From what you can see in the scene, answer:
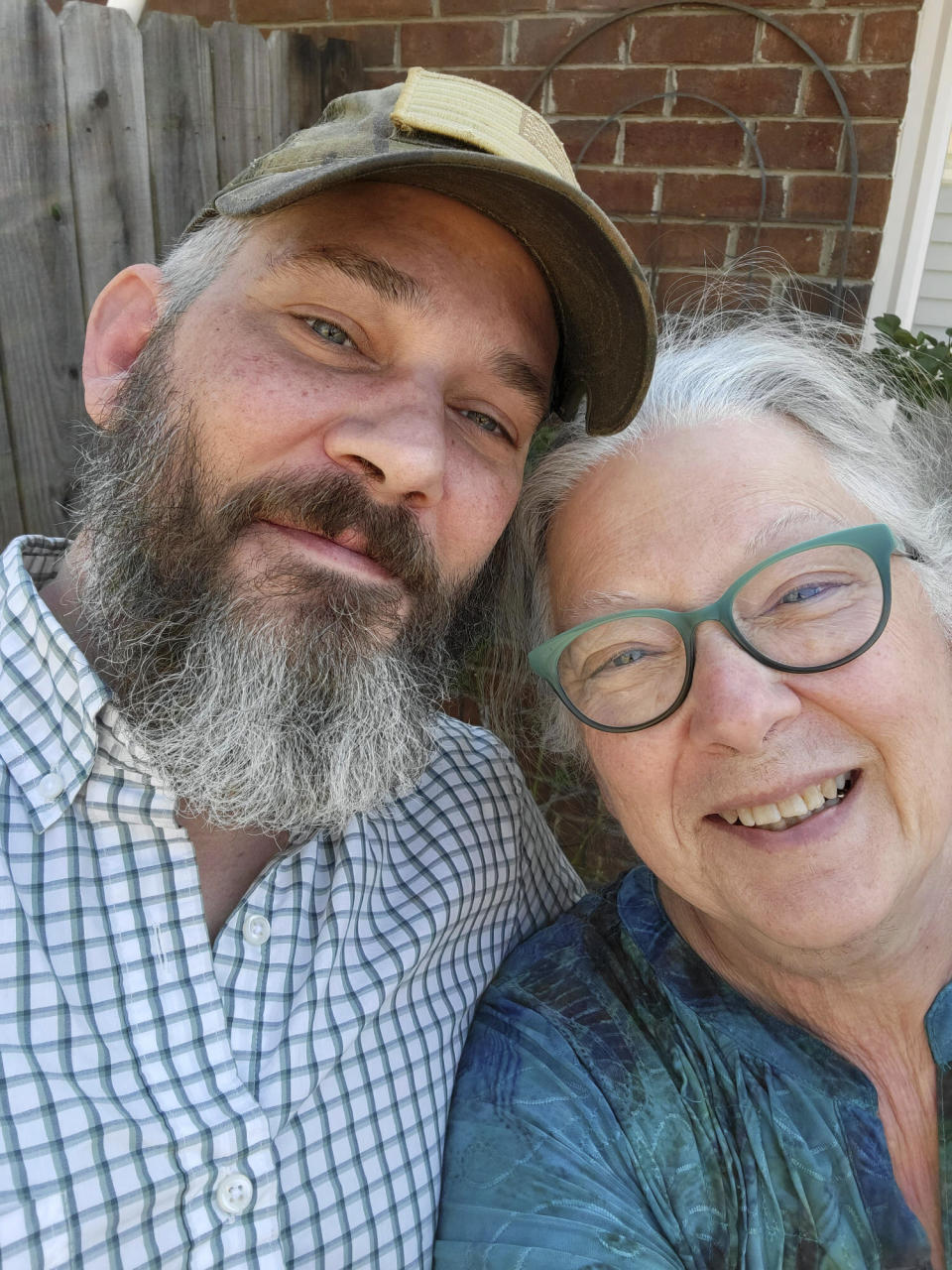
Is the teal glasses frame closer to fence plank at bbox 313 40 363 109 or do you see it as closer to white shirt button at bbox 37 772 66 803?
white shirt button at bbox 37 772 66 803

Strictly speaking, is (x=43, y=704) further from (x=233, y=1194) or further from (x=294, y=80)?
(x=294, y=80)

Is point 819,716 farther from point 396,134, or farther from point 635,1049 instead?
point 396,134

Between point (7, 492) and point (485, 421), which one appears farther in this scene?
point (7, 492)

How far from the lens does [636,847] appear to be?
1.58 meters

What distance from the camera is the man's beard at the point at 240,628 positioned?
1.38m

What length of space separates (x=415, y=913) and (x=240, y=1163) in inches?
19.1

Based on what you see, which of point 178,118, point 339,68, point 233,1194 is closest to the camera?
point 233,1194

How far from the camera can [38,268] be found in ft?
7.69

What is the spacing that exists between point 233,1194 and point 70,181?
7.69ft

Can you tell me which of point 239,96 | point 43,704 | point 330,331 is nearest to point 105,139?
point 239,96

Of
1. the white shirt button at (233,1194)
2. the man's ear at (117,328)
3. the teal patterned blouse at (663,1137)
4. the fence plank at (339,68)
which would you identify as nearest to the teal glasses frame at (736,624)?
the teal patterned blouse at (663,1137)

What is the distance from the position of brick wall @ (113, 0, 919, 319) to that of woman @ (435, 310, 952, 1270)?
176cm

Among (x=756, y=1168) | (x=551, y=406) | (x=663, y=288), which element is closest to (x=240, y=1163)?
(x=756, y=1168)

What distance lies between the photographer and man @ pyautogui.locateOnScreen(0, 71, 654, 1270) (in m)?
1.20
